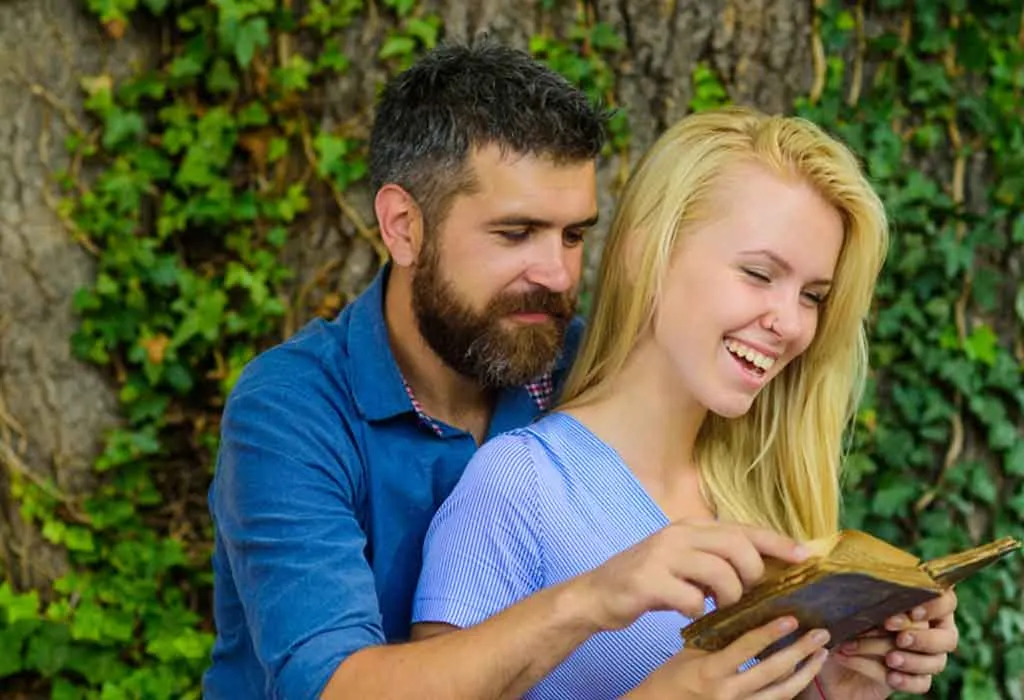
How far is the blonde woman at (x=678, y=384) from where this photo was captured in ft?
6.77

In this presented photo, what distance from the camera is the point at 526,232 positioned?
2324 mm

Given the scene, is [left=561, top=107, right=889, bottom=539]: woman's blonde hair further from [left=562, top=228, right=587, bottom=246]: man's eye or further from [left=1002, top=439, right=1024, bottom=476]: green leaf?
[left=1002, top=439, right=1024, bottom=476]: green leaf

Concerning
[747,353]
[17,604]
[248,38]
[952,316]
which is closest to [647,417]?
[747,353]

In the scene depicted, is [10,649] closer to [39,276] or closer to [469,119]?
[39,276]

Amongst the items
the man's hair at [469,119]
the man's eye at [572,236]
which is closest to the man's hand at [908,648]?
the man's eye at [572,236]

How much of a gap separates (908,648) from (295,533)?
0.83 metres

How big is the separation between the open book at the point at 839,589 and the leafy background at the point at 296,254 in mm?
1662

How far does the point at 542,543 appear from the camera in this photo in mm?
2076

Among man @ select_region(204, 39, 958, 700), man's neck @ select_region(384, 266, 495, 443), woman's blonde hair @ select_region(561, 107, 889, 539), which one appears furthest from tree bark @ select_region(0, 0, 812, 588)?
woman's blonde hair @ select_region(561, 107, 889, 539)

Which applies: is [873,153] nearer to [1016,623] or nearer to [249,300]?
[1016,623]

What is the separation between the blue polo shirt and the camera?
80.7 inches

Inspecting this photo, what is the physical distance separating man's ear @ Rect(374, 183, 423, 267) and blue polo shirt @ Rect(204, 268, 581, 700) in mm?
78

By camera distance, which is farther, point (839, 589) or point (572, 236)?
point (572, 236)

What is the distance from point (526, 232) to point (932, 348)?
1.58m
